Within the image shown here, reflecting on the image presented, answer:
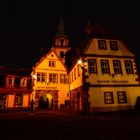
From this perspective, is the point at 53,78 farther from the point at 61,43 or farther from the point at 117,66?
the point at 61,43

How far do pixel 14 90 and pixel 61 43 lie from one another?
57.5 feet

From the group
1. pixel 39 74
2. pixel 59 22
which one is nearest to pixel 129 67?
pixel 39 74

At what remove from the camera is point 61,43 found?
3769cm

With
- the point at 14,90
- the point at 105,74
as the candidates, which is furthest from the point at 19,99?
the point at 105,74

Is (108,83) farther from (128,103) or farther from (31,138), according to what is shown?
(31,138)

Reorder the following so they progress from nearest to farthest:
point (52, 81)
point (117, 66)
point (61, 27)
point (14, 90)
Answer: point (117, 66) → point (14, 90) → point (52, 81) → point (61, 27)

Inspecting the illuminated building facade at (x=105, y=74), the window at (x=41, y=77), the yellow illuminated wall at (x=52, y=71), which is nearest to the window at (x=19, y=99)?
the yellow illuminated wall at (x=52, y=71)

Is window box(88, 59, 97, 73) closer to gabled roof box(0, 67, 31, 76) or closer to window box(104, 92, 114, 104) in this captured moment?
window box(104, 92, 114, 104)

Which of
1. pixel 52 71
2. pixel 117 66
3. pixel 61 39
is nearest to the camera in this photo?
pixel 117 66

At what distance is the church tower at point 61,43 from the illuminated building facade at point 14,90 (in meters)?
11.2

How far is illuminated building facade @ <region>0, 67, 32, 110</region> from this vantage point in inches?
1014

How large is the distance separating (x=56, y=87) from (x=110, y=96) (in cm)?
1151

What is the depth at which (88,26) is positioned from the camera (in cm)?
2278

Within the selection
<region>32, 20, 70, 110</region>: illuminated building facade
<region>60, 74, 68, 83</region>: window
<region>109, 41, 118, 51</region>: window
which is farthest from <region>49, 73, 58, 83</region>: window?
<region>109, 41, 118, 51</region>: window
